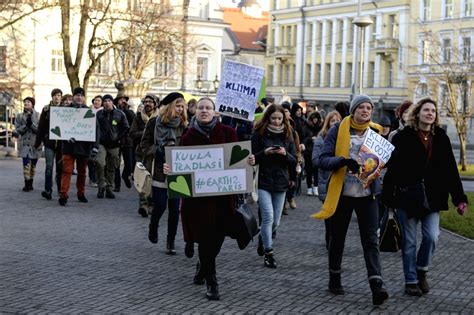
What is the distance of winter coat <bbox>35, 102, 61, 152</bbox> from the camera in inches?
666

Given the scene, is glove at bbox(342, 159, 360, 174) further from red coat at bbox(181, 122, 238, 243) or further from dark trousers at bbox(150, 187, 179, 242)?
dark trousers at bbox(150, 187, 179, 242)

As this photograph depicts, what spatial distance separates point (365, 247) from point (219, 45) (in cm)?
6079

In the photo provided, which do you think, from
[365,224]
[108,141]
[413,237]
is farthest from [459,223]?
[365,224]

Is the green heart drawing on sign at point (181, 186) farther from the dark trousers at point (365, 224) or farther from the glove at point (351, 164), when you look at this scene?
the glove at point (351, 164)

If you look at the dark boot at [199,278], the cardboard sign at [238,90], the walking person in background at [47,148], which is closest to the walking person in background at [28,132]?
the walking person in background at [47,148]

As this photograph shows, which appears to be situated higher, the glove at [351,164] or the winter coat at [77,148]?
the glove at [351,164]

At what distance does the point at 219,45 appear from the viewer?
68625 mm

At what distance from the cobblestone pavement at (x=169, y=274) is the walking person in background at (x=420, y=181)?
53 centimetres

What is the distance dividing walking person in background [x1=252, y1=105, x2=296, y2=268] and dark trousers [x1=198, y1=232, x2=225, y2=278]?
1.63 meters

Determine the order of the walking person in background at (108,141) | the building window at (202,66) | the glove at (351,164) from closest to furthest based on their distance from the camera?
the glove at (351,164) → the walking person in background at (108,141) → the building window at (202,66)

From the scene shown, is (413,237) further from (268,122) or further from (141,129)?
(141,129)

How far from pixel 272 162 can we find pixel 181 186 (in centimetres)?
179

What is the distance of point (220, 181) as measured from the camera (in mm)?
8844

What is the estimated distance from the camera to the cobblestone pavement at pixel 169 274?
27.0 ft
